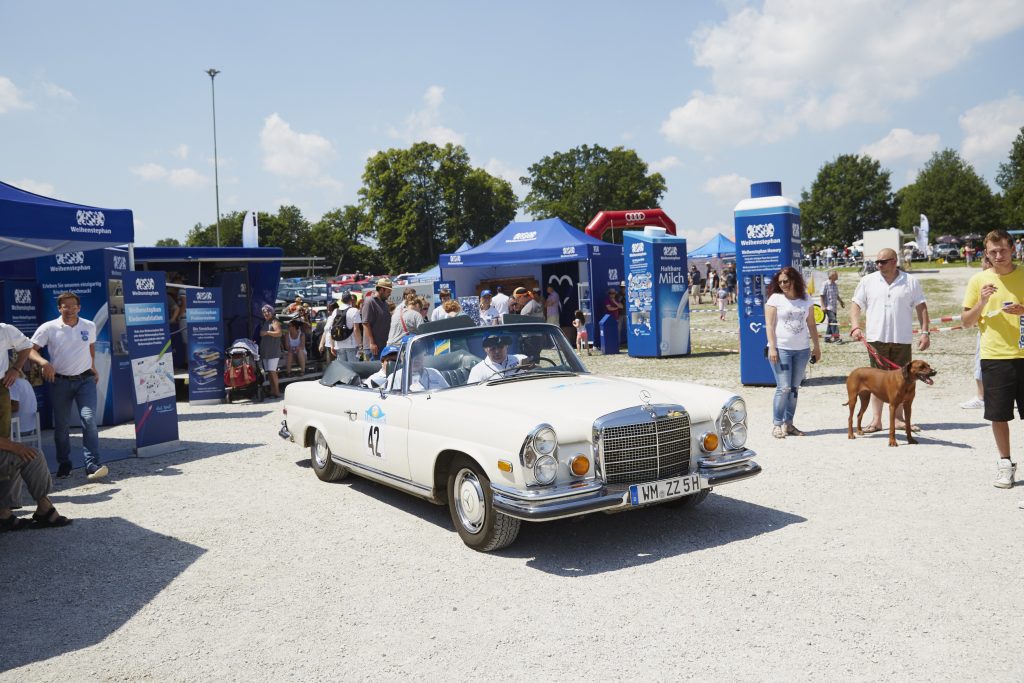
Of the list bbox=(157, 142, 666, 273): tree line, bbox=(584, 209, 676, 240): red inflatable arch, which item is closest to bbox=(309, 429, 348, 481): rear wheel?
bbox=(584, 209, 676, 240): red inflatable arch

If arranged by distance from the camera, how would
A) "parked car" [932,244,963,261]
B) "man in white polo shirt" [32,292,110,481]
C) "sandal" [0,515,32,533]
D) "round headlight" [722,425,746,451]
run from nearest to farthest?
"round headlight" [722,425,746,451] < "sandal" [0,515,32,533] < "man in white polo shirt" [32,292,110,481] < "parked car" [932,244,963,261]

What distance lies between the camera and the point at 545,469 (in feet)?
15.8

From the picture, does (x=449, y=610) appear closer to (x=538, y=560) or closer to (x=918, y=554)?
(x=538, y=560)

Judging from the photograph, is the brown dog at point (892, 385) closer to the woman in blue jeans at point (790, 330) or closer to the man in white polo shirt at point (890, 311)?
the man in white polo shirt at point (890, 311)

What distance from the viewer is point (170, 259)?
1552cm

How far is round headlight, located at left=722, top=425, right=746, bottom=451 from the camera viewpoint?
5609 mm

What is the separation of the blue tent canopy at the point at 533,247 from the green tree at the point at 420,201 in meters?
44.2

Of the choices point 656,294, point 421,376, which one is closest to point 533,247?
point 656,294

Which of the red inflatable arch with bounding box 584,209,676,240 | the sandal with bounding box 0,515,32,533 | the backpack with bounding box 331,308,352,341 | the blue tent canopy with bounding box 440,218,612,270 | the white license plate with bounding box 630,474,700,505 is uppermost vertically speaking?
the red inflatable arch with bounding box 584,209,676,240

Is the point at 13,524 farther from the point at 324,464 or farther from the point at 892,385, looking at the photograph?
the point at 892,385

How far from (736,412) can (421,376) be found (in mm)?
2419

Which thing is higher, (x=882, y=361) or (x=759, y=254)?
(x=759, y=254)

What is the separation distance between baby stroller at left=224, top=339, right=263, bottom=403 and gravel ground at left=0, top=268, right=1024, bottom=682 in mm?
6473

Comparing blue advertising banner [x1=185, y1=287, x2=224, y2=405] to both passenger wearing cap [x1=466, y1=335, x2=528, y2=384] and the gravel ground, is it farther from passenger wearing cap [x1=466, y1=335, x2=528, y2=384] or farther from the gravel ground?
passenger wearing cap [x1=466, y1=335, x2=528, y2=384]
